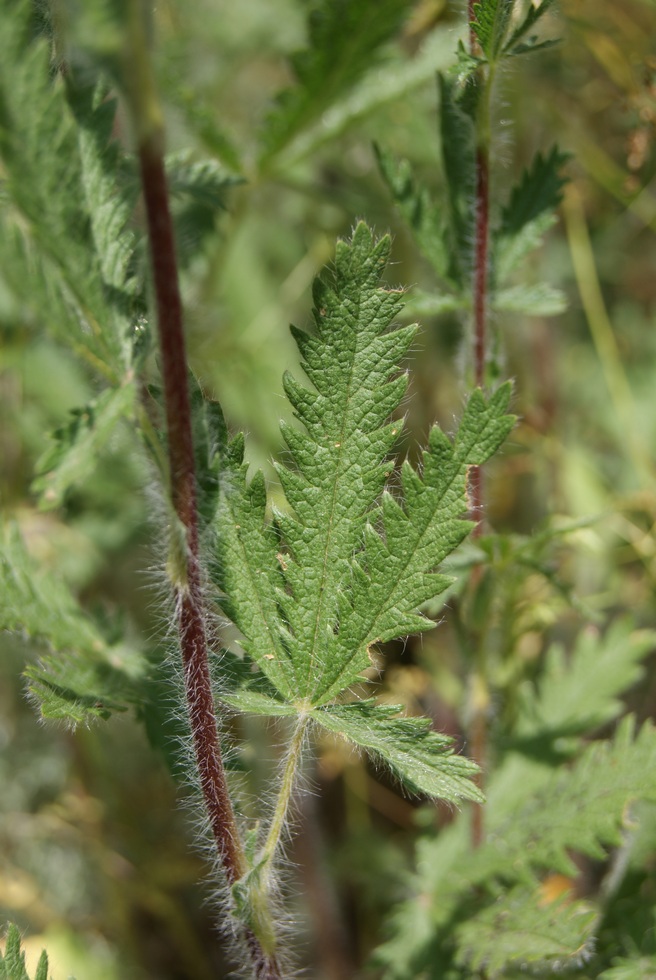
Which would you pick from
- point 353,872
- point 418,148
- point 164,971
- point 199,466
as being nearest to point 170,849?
point 164,971

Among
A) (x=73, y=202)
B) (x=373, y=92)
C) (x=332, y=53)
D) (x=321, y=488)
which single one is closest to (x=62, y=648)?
(x=321, y=488)

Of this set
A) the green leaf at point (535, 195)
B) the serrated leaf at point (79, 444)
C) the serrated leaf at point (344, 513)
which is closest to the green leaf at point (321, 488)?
the serrated leaf at point (344, 513)

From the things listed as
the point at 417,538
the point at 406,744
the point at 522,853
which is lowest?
the point at 522,853

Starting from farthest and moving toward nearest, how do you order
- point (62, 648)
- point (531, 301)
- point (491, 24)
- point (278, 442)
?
point (278, 442)
point (531, 301)
point (62, 648)
point (491, 24)

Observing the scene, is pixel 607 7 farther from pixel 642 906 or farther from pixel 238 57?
pixel 642 906

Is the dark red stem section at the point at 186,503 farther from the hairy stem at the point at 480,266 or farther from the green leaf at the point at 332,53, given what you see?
the green leaf at the point at 332,53

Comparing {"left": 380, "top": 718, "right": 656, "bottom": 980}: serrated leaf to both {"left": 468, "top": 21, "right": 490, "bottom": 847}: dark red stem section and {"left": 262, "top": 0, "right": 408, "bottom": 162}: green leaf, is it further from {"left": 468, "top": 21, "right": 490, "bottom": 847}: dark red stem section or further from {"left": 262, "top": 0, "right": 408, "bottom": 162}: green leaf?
{"left": 262, "top": 0, "right": 408, "bottom": 162}: green leaf

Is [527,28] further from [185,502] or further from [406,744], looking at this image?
[406,744]
